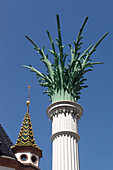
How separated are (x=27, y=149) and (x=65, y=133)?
6487mm

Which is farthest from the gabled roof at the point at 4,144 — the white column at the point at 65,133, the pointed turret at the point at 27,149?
the white column at the point at 65,133

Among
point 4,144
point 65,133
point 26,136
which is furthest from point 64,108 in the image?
point 26,136

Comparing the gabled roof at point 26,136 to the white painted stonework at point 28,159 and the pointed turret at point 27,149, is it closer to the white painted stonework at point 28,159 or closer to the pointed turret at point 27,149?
the pointed turret at point 27,149

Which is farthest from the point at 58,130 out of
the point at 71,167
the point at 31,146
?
the point at 31,146

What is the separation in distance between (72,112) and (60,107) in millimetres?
641

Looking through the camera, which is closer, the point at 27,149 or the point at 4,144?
the point at 4,144

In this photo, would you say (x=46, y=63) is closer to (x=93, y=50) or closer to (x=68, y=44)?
(x=68, y=44)

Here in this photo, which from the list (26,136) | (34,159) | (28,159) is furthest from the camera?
(26,136)

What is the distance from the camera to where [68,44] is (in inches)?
640

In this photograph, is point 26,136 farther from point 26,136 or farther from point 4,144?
point 4,144

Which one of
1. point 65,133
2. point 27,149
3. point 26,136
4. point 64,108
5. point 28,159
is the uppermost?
point 26,136

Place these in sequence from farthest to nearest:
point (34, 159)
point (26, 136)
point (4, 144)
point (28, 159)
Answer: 1. point (26, 136)
2. point (34, 159)
3. point (28, 159)
4. point (4, 144)

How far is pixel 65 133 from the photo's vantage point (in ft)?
45.6

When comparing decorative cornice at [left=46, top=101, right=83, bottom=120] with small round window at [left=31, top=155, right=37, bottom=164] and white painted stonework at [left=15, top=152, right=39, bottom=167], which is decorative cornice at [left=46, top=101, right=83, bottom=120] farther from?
small round window at [left=31, top=155, right=37, bottom=164]
